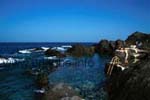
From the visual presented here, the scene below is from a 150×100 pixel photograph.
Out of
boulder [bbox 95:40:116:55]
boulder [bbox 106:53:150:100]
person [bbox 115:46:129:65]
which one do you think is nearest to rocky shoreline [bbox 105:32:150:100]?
boulder [bbox 106:53:150:100]

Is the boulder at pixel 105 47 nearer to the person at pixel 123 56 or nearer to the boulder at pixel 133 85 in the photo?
the person at pixel 123 56

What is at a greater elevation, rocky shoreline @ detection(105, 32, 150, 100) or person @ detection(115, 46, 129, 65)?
rocky shoreline @ detection(105, 32, 150, 100)

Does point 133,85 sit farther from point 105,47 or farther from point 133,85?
point 105,47

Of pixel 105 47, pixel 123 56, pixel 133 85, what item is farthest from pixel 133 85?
pixel 105 47

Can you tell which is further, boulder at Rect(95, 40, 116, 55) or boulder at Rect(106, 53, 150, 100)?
boulder at Rect(95, 40, 116, 55)

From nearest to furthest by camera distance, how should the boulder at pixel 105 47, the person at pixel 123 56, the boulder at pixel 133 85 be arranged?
the boulder at pixel 133 85 < the person at pixel 123 56 < the boulder at pixel 105 47

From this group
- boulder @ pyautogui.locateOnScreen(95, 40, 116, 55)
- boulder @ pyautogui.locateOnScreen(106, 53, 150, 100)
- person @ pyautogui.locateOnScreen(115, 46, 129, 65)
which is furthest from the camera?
boulder @ pyautogui.locateOnScreen(95, 40, 116, 55)

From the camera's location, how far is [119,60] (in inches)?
905

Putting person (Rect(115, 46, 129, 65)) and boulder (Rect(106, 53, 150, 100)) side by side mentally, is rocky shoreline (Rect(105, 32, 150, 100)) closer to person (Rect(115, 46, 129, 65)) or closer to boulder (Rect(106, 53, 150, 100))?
boulder (Rect(106, 53, 150, 100))

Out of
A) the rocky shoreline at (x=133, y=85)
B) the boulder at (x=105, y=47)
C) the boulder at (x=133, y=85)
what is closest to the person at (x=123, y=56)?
the rocky shoreline at (x=133, y=85)

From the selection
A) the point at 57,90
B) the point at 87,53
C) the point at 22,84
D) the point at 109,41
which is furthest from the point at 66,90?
the point at 109,41

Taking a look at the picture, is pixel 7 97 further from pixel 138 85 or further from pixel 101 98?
pixel 138 85

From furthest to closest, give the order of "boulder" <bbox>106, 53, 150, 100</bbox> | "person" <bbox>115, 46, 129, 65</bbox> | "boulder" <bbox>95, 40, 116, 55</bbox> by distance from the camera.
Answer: "boulder" <bbox>95, 40, 116, 55</bbox>
"person" <bbox>115, 46, 129, 65</bbox>
"boulder" <bbox>106, 53, 150, 100</bbox>

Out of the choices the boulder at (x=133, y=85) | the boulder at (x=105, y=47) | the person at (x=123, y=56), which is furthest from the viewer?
the boulder at (x=105, y=47)
